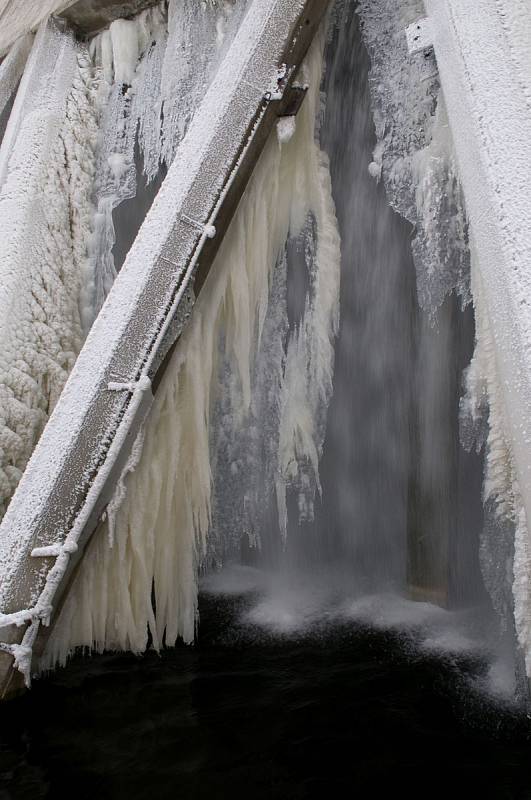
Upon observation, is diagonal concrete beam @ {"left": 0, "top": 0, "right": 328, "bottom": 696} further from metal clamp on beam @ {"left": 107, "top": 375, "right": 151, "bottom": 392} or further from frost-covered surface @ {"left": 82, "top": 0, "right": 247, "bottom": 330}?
frost-covered surface @ {"left": 82, "top": 0, "right": 247, "bottom": 330}

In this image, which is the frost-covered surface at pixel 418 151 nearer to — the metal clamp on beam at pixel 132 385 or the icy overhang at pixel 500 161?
the icy overhang at pixel 500 161

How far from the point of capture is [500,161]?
1845 mm

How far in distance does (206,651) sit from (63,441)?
1.28 m

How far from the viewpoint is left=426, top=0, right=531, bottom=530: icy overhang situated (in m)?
1.68

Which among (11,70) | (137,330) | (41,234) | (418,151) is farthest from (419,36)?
(11,70)

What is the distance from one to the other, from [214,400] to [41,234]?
124cm

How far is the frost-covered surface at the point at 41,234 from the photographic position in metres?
2.86

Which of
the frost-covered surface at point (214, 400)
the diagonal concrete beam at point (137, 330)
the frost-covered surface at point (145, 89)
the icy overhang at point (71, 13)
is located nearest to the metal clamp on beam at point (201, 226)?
the diagonal concrete beam at point (137, 330)

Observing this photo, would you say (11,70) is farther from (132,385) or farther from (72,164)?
(132,385)

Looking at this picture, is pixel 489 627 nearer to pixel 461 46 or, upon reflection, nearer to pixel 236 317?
pixel 236 317

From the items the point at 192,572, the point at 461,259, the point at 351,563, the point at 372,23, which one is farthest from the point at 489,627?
the point at 372,23

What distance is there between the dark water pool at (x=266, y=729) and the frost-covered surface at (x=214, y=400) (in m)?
0.21

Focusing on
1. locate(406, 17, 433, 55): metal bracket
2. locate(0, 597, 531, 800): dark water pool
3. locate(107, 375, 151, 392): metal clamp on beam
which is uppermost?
locate(406, 17, 433, 55): metal bracket

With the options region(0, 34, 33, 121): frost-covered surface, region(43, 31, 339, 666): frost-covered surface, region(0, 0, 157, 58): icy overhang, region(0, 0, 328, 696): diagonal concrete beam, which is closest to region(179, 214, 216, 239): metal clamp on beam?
region(0, 0, 328, 696): diagonal concrete beam
